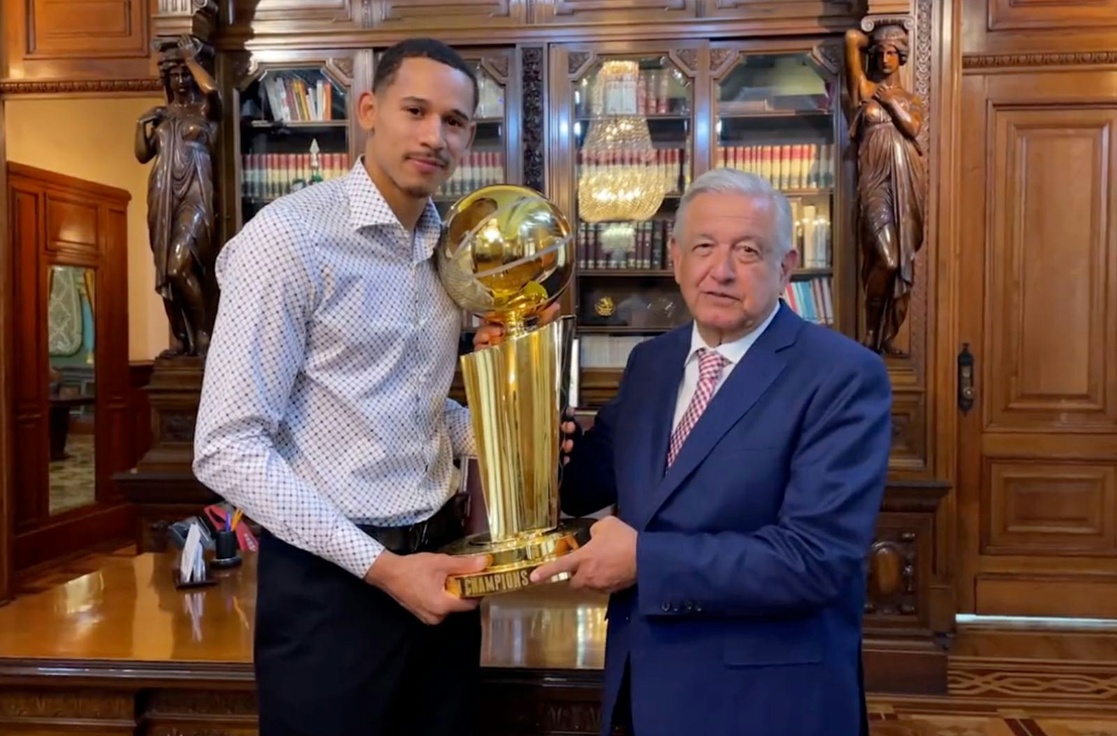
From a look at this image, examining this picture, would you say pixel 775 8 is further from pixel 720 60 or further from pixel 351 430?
pixel 351 430

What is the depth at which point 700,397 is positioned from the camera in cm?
138

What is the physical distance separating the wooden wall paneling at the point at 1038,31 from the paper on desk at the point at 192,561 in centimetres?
358

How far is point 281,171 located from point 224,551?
2.46 m

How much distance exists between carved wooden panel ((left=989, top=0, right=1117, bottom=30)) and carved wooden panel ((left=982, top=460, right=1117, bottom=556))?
1.80 meters

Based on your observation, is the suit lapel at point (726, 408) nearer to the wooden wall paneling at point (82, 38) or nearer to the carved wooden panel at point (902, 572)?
the carved wooden panel at point (902, 572)

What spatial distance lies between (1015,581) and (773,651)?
11.1 ft

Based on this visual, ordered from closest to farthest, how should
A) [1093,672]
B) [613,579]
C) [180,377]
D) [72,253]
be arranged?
[613,579], [1093,672], [180,377], [72,253]

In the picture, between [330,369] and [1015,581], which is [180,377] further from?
[1015,581]

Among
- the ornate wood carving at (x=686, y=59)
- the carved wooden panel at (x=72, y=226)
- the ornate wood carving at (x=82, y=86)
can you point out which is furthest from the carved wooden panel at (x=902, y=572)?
the carved wooden panel at (x=72, y=226)

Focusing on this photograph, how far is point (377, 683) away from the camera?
133 cm

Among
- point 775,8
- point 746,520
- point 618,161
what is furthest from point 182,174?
point 746,520

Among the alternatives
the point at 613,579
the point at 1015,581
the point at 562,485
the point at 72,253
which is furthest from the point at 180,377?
the point at 1015,581

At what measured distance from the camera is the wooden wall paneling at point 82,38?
14.0ft

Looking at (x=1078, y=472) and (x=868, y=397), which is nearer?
(x=868, y=397)
